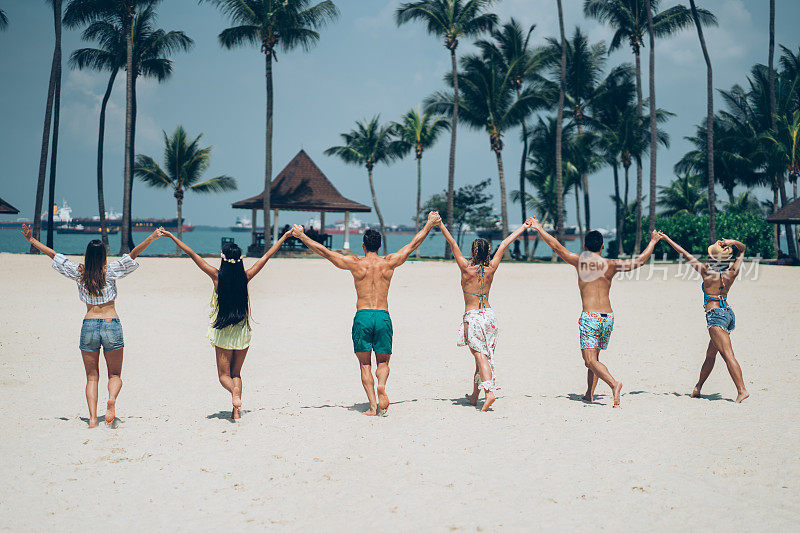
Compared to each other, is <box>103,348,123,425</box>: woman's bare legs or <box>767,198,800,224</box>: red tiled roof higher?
<box>767,198,800,224</box>: red tiled roof

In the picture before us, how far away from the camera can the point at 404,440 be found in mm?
5496

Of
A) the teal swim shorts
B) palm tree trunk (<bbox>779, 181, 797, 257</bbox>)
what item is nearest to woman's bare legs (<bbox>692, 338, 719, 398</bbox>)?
the teal swim shorts

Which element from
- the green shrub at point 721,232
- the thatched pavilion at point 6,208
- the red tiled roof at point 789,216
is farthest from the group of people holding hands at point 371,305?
the green shrub at point 721,232

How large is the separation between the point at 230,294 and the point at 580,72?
122ft

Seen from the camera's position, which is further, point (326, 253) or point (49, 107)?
point (49, 107)

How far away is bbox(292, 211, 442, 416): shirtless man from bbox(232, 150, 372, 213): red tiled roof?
28.0 meters

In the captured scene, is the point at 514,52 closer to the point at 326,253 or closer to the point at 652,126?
the point at 652,126

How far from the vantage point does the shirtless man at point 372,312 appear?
6.08m

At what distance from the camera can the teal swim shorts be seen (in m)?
6.07

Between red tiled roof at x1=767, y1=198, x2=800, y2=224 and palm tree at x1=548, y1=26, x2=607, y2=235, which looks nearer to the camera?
red tiled roof at x1=767, y1=198, x2=800, y2=224

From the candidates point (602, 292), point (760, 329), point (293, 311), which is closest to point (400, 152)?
point (293, 311)

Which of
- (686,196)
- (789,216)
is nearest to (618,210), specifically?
(686,196)

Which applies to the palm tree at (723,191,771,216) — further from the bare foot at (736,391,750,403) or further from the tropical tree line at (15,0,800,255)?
the bare foot at (736,391,750,403)

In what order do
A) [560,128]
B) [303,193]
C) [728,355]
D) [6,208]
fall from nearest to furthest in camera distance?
[728,355] < [6,208] < [560,128] < [303,193]
